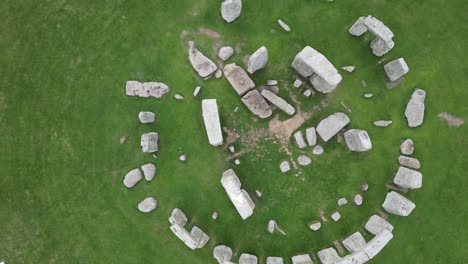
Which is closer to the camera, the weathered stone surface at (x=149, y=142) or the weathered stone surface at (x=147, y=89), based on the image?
the weathered stone surface at (x=149, y=142)

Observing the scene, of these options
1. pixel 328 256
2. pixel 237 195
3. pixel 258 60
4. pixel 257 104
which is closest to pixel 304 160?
pixel 257 104

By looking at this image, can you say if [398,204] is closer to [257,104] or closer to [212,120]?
[257,104]

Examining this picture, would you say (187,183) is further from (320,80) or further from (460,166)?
(460,166)

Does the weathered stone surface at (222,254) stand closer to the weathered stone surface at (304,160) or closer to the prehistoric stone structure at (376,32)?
the weathered stone surface at (304,160)

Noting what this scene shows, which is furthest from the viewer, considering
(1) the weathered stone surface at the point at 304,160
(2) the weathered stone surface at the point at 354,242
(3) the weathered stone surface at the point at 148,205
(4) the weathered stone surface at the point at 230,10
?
(3) the weathered stone surface at the point at 148,205

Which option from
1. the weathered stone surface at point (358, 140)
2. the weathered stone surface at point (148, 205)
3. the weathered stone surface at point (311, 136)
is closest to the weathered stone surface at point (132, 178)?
the weathered stone surface at point (148, 205)

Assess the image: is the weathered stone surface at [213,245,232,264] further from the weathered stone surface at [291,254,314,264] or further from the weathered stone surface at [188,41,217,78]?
the weathered stone surface at [188,41,217,78]

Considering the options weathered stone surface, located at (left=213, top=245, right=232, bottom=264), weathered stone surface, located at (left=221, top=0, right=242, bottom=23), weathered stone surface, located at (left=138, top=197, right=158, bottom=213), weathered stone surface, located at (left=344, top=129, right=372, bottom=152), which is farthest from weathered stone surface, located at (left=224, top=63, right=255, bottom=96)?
weathered stone surface, located at (left=213, top=245, right=232, bottom=264)

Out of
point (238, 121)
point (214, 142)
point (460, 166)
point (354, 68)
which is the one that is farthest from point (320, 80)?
point (460, 166)

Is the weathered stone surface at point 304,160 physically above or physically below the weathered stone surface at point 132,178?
above
